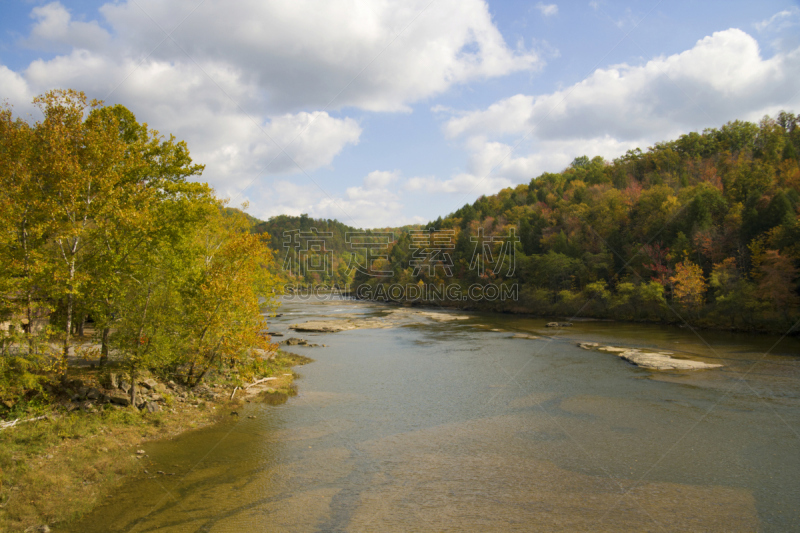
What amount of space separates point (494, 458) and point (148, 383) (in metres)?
14.0

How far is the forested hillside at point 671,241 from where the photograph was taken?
4309 cm

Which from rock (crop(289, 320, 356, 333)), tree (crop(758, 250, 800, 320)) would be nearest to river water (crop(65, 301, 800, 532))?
tree (crop(758, 250, 800, 320))

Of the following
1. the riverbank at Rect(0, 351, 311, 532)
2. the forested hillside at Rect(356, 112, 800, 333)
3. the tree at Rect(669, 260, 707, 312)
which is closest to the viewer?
the riverbank at Rect(0, 351, 311, 532)

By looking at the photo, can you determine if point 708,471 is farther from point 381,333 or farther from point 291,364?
point 381,333

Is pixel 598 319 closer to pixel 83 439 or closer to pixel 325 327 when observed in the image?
pixel 325 327

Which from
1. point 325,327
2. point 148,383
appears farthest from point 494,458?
point 325,327

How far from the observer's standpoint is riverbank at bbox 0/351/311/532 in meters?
10.0

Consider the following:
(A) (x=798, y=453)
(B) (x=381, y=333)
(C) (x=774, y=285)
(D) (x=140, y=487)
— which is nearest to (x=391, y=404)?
(D) (x=140, y=487)

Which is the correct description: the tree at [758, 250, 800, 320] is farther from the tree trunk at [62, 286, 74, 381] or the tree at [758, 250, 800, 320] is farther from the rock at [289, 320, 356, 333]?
the tree trunk at [62, 286, 74, 381]

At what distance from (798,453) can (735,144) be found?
102981mm

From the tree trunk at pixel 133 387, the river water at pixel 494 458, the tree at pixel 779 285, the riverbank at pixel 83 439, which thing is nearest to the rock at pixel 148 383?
the riverbank at pixel 83 439

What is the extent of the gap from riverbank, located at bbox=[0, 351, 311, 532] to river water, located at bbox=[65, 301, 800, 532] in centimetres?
69

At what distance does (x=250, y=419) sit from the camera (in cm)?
1764

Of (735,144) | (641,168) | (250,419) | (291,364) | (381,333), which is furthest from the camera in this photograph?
(641,168)
